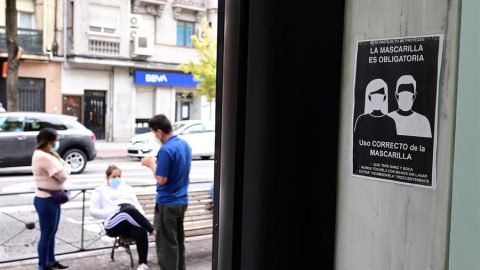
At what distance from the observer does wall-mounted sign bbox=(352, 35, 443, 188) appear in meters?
1.28

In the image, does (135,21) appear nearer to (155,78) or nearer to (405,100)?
(155,78)

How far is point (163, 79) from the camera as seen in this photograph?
→ 104ft

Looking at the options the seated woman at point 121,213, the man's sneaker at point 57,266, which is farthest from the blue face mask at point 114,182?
the man's sneaker at point 57,266

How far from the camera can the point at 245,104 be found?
1383 mm

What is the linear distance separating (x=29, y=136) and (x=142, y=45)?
15934mm

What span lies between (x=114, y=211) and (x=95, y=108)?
78.2ft

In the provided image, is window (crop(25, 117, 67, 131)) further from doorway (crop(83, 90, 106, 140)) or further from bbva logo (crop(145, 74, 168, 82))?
bbva logo (crop(145, 74, 168, 82))

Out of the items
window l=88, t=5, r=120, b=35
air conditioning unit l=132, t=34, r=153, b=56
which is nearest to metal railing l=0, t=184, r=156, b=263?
window l=88, t=5, r=120, b=35

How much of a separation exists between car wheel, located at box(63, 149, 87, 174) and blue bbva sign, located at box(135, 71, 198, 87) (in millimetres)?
14504

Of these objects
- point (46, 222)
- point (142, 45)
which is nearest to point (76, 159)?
point (46, 222)

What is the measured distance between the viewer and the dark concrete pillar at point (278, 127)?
1354 millimetres

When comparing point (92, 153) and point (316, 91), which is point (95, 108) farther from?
point (316, 91)

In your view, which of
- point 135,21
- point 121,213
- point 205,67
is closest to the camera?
point 121,213

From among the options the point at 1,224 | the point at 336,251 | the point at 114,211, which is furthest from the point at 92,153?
the point at 336,251
